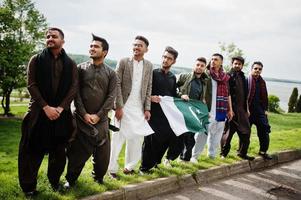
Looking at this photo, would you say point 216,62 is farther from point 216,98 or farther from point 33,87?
point 33,87

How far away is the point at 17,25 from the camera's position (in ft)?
92.7

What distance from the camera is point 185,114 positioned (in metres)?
6.89

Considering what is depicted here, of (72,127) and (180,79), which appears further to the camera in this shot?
(180,79)

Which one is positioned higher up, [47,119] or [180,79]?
[180,79]

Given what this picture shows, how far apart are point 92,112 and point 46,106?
0.89 m

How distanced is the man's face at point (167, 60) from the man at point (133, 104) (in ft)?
1.25

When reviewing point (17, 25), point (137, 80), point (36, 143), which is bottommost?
point (36, 143)

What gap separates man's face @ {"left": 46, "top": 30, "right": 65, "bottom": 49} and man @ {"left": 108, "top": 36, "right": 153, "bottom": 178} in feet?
4.72

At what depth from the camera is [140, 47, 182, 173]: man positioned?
6270 millimetres

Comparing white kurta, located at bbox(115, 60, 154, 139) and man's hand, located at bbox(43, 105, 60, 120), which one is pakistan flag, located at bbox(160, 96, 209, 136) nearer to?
white kurta, located at bbox(115, 60, 154, 139)

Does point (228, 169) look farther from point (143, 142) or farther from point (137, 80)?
point (137, 80)

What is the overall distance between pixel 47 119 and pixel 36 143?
33 centimetres

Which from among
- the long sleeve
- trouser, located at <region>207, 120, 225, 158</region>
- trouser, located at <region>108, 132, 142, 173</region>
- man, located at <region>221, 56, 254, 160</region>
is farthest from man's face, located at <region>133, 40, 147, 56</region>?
man, located at <region>221, 56, 254, 160</region>

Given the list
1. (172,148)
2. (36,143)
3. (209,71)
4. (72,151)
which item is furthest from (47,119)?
(209,71)
